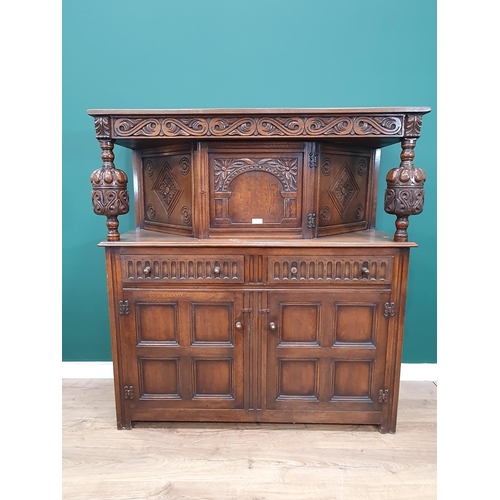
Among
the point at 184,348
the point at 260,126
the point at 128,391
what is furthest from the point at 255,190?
the point at 128,391

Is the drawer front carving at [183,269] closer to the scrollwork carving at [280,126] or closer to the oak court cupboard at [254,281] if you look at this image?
the oak court cupboard at [254,281]

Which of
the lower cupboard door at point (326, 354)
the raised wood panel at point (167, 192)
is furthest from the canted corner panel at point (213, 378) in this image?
the raised wood panel at point (167, 192)

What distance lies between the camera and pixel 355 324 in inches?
79.2

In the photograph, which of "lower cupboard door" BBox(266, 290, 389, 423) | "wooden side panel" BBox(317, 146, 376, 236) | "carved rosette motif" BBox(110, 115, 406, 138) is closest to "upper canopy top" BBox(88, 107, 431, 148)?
"carved rosette motif" BBox(110, 115, 406, 138)

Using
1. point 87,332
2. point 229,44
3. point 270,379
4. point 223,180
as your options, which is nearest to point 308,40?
point 229,44

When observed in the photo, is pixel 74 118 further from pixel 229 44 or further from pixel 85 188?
pixel 229 44

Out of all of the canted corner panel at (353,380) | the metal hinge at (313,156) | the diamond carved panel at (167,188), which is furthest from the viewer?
the diamond carved panel at (167,188)

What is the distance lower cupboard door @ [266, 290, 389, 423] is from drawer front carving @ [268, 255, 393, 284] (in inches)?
3.2

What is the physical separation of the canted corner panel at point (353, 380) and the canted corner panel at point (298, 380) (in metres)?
0.12

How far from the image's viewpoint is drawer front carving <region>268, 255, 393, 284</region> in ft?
6.38

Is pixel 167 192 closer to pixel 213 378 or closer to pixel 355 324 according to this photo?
pixel 213 378

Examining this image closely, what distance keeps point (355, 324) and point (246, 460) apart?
0.95 m

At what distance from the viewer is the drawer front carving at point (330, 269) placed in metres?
1.95

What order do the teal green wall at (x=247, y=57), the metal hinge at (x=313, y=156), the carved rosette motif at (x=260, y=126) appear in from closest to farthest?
the carved rosette motif at (x=260, y=126) → the metal hinge at (x=313, y=156) → the teal green wall at (x=247, y=57)
